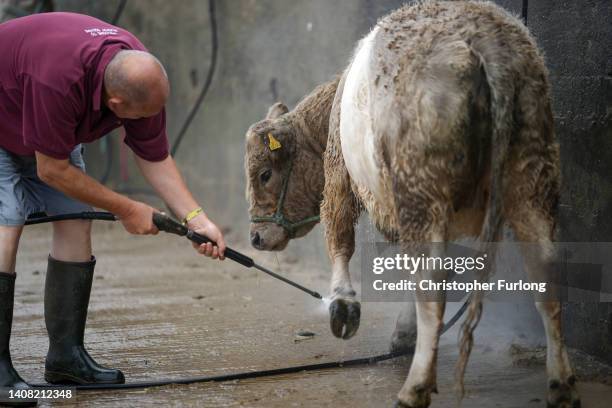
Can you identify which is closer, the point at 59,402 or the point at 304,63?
the point at 59,402

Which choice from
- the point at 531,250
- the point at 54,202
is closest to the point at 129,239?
the point at 54,202

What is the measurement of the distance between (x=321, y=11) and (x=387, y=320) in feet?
8.60

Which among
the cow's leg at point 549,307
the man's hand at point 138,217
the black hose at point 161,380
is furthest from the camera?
the black hose at point 161,380

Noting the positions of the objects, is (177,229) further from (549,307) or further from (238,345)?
(549,307)

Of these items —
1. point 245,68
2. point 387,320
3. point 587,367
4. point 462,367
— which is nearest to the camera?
point 462,367

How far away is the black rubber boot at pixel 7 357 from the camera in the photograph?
3.85 meters

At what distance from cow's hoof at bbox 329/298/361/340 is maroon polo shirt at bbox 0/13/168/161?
1130mm

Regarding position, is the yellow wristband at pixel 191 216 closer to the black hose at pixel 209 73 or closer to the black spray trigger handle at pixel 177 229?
the black spray trigger handle at pixel 177 229

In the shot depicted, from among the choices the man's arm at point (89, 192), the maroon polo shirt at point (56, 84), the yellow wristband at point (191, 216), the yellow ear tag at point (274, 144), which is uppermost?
the maroon polo shirt at point (56, 84)

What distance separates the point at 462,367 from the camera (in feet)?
10.9

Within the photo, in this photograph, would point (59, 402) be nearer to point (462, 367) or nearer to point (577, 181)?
point (462, 367)

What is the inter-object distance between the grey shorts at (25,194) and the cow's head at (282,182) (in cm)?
105

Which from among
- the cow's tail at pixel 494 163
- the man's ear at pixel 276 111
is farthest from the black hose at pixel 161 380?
the man's ear at pixel 276 111

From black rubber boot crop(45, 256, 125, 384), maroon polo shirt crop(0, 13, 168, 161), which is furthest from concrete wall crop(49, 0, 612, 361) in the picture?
black rubber boot crop(45, 256, 125, 384)
